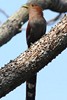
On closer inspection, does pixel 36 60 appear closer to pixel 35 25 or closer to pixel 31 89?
pixel 31 89

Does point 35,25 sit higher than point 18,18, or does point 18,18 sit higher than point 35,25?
point 35,25

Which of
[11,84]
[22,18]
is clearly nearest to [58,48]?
[11,84]

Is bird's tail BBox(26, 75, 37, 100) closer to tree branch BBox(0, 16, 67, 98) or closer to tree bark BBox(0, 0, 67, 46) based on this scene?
tree branch BBox(0, 16, 67, 98)

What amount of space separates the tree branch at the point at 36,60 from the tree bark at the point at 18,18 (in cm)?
88

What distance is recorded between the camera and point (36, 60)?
214 centimetres

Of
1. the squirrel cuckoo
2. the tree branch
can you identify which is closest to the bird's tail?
the tree branch

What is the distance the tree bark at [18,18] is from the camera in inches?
121

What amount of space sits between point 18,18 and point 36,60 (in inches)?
45.0

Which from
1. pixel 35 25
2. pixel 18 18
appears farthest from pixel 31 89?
pixel 35 25

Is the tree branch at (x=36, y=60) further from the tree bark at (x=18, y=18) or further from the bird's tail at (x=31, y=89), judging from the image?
the tree bark at (x=18, y=18)

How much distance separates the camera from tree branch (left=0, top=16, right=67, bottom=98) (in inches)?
83.1

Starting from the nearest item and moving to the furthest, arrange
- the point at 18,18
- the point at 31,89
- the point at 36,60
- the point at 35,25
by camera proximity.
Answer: the point at 36,60 → the point at 31,89 → the point at 18,18 → the point at 35,25

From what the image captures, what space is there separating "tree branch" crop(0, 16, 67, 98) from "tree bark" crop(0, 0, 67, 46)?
34.7 inches

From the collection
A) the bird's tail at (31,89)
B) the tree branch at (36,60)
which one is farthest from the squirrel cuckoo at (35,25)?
the tree branch at (36,60)
